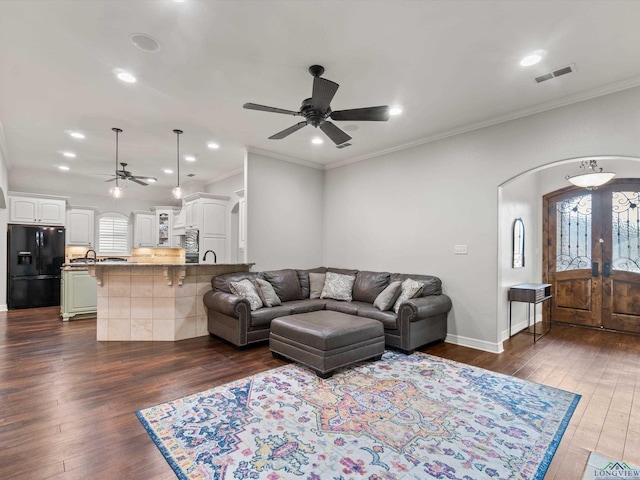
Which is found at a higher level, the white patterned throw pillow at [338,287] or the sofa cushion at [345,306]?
the white patterned throw pillow at [338,287]

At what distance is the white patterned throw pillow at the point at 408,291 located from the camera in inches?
170

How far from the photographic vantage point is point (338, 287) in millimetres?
5441

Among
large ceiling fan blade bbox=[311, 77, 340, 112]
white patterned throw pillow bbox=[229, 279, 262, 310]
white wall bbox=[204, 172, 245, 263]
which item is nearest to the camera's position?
large ceiling fan blade bbox=[311, 77, 340, 112]

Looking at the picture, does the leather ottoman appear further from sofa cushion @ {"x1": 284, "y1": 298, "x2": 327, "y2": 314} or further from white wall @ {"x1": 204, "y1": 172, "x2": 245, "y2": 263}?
white wall @ {"x1": 204, "y1": 172, "x2": 245, "y2": 263}

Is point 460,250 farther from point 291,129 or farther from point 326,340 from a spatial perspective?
point 291,129

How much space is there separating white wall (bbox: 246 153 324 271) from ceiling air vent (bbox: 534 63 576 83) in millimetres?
4048

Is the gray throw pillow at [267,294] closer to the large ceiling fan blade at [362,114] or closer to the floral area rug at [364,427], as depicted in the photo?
the floral area rug at [364,427]

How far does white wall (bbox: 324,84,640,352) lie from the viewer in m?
3.61

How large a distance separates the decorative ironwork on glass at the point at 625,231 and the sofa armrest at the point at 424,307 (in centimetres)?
311

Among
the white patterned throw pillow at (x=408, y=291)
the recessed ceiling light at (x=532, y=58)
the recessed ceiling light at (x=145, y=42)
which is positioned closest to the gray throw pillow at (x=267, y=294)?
the white patterned throw pillow at (x=408, y=291)

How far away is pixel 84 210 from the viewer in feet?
26.8

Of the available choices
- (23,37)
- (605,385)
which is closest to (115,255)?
(23,37)

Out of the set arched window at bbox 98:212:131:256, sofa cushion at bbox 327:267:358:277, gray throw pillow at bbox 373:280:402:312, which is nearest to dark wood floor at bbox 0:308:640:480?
gray throw pillow at bbox 373:280:402:312

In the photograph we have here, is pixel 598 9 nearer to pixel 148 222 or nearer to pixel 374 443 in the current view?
pixel 374 443
